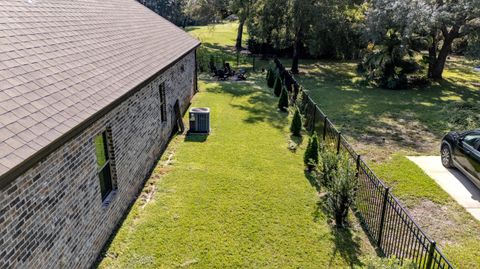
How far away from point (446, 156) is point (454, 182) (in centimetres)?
121

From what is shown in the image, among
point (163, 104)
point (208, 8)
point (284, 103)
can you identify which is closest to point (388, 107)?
point (284, 103)

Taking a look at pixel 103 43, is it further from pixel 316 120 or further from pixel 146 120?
pixel 316 120

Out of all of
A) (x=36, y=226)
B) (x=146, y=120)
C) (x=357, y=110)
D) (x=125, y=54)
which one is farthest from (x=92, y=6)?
(x=357, y=110)

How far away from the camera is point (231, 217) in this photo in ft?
27.8

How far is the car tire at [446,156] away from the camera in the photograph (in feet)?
36.7

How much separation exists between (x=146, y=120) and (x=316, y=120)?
7.68 metres

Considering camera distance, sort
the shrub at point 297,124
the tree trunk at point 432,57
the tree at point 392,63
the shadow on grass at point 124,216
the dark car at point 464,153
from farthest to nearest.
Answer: the tree trunk at point 432,57 → the tree at point 392,63 → the shrub at point 297,124 → the dark car at point 464,153 → the shadow on grass at point 124,216

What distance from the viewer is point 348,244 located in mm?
7715

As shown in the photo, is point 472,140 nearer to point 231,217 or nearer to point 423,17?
point 231,217

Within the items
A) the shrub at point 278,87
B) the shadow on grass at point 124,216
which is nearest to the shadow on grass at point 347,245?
the shadow on grass at point 124,216

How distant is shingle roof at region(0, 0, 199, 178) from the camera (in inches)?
187

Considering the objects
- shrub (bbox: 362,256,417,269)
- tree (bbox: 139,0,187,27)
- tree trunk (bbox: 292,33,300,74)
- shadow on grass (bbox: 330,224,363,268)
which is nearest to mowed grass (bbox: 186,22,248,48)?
tree (bbox: 139,0,187,27)

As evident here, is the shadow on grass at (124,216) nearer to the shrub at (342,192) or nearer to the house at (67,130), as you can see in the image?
the house at (67,130)

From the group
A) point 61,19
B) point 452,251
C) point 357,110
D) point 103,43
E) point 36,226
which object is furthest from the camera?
point 357,110
